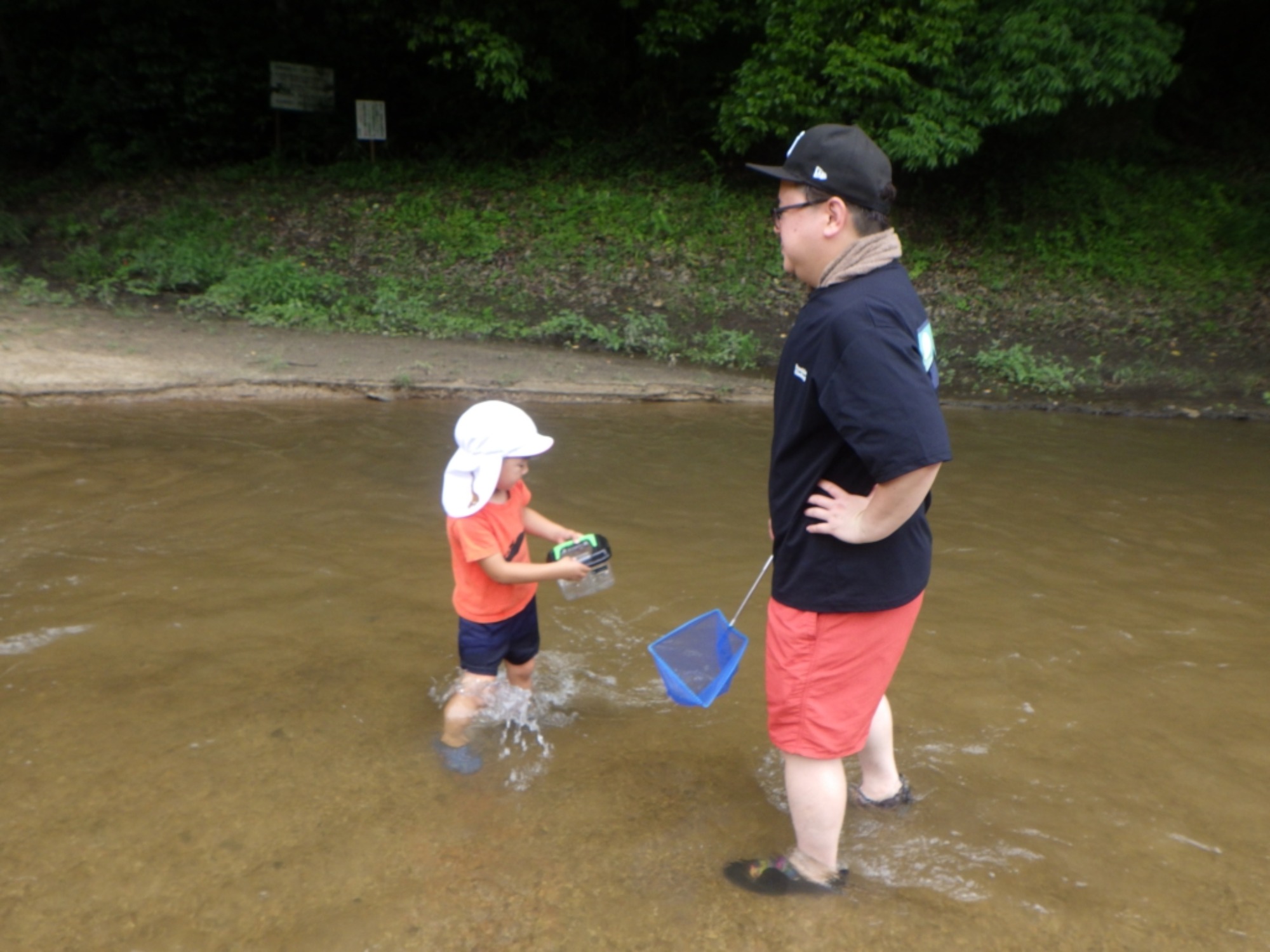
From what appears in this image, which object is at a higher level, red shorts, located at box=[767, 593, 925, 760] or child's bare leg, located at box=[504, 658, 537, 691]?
red shorts, located at box=[767, 593, 925, 760]

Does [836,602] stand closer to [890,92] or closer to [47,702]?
[47,702]

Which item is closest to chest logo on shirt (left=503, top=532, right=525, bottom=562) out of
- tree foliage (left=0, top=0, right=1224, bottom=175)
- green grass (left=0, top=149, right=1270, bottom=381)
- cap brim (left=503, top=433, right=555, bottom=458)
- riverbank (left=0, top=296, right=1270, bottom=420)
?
cap brim (left=503, top=433, right=555, bottom=458)

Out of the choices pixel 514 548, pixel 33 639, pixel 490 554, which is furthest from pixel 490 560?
pixel 33 639

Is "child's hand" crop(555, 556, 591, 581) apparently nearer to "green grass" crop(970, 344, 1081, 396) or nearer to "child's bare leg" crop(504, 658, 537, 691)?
"child's bare leg" crop(504, 658, 537, 691)

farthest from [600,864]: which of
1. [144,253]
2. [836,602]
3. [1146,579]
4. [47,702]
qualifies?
[144,253]

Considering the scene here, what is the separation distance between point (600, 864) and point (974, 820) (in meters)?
1.26

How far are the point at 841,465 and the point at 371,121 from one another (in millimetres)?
15295

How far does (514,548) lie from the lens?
3627mm

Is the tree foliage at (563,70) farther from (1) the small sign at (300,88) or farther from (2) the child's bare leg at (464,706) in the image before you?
(2) the child's bare leg at (464,706)

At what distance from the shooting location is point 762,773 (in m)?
3.68

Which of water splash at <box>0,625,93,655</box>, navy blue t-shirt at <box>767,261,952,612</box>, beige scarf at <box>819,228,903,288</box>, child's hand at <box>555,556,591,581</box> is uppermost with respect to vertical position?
beige scarf at <box>819,228,903,288</box>

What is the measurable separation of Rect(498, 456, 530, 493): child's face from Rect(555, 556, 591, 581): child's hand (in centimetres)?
31

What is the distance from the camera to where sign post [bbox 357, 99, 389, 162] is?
628 inches

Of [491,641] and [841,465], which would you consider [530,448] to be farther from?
[841,465]
